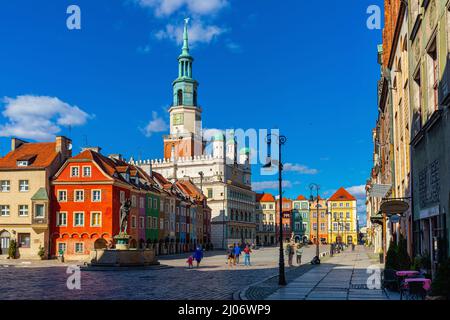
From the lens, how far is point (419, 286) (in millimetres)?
18406

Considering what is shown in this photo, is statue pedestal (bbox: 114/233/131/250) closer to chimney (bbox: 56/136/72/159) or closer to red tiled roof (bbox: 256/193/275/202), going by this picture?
chimney (bbox: 56/136/72/159)

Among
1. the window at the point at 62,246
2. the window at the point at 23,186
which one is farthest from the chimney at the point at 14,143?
the window at the point at 62,246

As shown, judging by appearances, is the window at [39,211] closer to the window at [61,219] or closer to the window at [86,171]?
the window at [61,219]

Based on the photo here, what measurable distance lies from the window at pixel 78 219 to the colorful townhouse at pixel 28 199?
2.80 m

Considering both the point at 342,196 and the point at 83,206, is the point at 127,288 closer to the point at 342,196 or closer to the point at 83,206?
the point at 83,206

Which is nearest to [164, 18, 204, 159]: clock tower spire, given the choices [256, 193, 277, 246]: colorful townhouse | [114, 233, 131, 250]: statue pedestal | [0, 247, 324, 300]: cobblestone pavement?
[256, 193, 277, 246]: colorful townhouse

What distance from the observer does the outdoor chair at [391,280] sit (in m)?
21.9

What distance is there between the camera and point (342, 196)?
15962cm

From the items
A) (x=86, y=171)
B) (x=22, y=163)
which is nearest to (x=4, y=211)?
(x=22, y=163)

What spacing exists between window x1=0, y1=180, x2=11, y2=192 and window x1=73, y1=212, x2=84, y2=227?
822 centimetres

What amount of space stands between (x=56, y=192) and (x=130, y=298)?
42.1 meters

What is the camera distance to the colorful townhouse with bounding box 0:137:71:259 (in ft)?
196

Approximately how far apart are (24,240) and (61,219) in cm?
446
